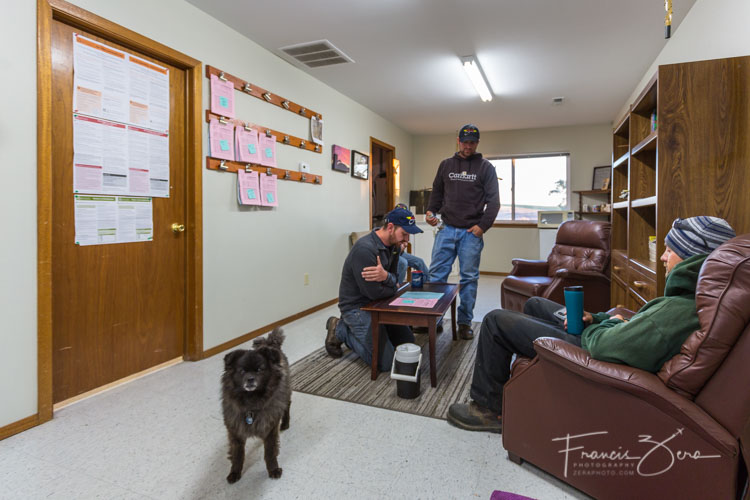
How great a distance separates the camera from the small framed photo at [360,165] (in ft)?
16.3

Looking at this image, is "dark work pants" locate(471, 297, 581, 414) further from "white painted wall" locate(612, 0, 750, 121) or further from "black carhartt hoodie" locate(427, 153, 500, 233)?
"white painted wall" locate(612, 0, 750, 121)

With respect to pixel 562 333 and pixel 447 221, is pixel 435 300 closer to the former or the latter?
pixel 562 333

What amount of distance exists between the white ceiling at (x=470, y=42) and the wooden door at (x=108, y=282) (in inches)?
40.8

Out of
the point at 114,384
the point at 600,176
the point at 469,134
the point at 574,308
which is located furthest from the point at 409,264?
the point at 600,176

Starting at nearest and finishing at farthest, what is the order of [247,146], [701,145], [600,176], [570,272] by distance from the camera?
[701,145], [247,146], [570,272], [600,176]

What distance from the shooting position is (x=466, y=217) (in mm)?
3318

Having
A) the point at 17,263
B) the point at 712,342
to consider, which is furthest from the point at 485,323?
the point at 17,263

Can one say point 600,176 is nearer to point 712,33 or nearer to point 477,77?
point 477,77

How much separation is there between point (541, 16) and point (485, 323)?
2447mm

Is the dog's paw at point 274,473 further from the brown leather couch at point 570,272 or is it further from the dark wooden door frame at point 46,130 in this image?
the brown leather couch at point 570,272

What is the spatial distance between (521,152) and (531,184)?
56 cm

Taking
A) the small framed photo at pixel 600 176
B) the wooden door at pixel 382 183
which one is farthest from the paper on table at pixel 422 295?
the small framed photo at pixel 600 176

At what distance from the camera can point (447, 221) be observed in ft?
11.2

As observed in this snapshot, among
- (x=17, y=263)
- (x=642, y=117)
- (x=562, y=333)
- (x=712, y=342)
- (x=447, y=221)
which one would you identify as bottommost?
(x=562, y=333)
